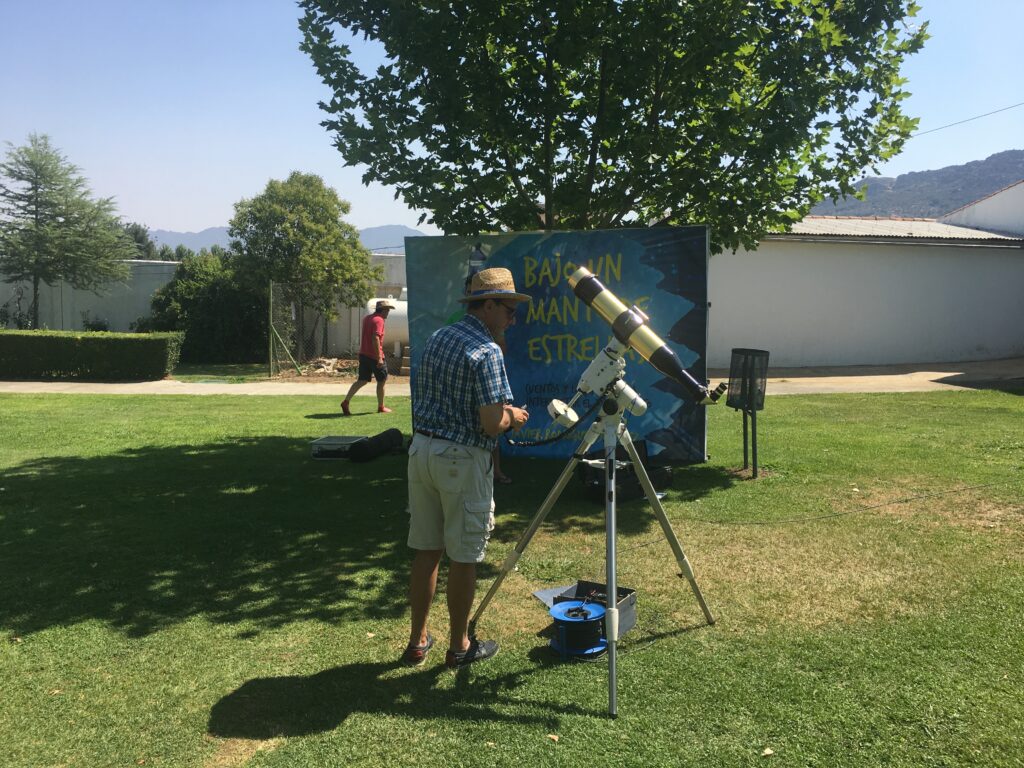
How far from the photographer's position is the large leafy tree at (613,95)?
7527 millimetres

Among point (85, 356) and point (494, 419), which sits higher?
point (494, 419)

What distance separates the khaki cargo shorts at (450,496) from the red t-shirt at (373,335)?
8819 mm

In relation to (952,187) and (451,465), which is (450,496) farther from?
(952,187)

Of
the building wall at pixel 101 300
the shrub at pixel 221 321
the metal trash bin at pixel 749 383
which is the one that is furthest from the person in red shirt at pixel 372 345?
the building wall at pixel 101 300

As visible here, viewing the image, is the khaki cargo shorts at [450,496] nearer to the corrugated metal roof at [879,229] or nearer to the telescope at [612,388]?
the telescope at [612,388]

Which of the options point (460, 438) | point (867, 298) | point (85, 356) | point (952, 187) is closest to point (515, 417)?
point (460, 438)

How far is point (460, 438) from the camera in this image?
3723 millimetres

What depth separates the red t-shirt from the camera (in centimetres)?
1247

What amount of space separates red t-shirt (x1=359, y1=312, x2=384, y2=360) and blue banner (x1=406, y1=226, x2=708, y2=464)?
13.2ft

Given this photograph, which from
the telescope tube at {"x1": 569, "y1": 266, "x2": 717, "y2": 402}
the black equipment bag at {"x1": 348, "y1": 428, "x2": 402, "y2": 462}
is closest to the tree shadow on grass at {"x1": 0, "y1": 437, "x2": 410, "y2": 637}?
the black equipment bag at {"x1": 348, "y1": 428, "x2": 402, "y2": 462}

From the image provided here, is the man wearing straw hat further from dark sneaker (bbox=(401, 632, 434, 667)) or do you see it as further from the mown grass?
the mown grass

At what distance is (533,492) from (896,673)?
423 cm

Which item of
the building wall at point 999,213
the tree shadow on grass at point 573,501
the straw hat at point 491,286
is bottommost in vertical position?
the tree shadow on grass at point 573,501

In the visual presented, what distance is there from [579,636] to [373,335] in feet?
29.5
